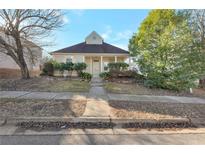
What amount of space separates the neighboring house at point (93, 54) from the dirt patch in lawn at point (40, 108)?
13110 mm

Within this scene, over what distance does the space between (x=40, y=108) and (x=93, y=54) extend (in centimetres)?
1416

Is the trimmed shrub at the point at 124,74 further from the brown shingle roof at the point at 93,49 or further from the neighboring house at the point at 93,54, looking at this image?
the brown shingle roof at the point at 93,49

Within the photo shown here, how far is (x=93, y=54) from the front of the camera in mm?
19844

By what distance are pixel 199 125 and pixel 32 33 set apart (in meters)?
11.8

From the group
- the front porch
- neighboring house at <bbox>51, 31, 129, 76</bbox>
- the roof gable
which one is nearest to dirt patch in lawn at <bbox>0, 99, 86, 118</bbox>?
neighboring house at <bbox>51, 31, 129, 76</bbox>

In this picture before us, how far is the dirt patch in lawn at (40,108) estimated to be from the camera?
5414 millimetres

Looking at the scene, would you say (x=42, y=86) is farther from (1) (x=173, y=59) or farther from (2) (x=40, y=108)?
(1) (x=173, y=59)

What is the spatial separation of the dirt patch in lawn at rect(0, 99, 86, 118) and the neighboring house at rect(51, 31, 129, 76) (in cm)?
1311

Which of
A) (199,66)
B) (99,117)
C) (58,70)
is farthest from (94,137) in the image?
(58,70)

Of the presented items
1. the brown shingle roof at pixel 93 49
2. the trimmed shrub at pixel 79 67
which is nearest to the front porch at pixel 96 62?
the brown shingle roof at pixel 93 49

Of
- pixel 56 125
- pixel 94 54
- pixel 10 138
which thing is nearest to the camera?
pixel 10 138

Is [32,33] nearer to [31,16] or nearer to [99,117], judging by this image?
[31,16]
